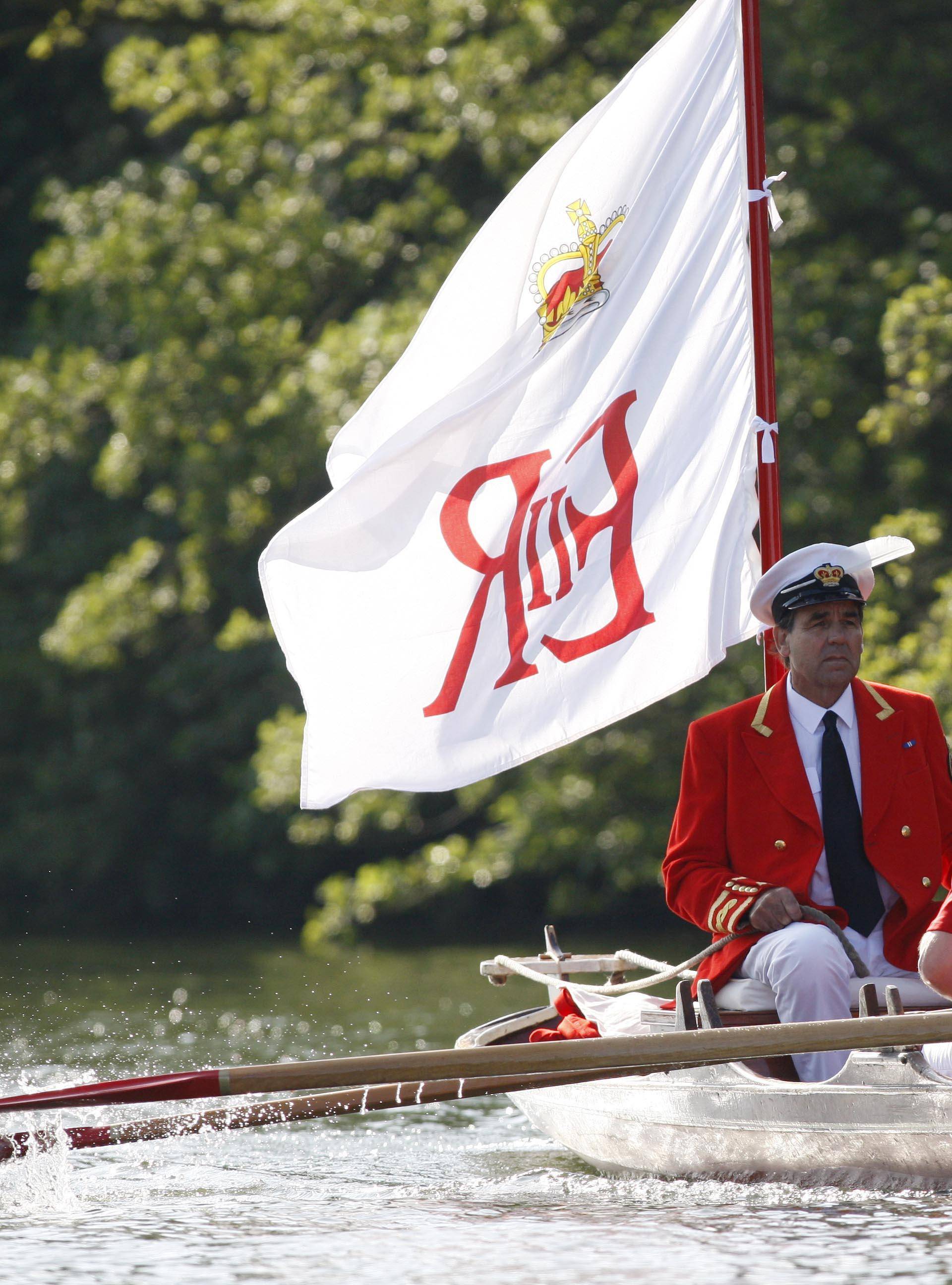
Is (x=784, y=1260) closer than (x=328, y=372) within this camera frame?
Yes

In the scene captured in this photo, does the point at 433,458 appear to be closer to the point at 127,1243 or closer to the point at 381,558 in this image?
the point at 381,558

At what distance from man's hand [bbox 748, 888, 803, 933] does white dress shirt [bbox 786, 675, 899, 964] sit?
18 cm

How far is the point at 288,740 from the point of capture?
14508mm

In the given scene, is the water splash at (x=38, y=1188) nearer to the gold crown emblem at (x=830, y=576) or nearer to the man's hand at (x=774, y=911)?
the man's hand at (x=774, y=911)

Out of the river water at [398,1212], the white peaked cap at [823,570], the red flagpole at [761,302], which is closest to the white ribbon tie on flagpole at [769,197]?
the red flagpole at [761,302]

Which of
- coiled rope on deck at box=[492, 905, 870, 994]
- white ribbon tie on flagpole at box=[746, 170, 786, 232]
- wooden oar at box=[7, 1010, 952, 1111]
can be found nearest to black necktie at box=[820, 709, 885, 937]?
coiled rope on deck at box=[492, 905, 870, 994]

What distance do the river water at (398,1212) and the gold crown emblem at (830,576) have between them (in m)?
1.57

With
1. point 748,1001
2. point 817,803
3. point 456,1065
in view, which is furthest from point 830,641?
point 456,1065

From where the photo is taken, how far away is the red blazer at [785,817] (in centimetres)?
520

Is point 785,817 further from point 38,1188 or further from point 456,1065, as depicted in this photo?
point 38,1188

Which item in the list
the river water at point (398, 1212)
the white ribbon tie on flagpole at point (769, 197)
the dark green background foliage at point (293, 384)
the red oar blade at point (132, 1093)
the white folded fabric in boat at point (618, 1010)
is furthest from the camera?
the dark green background foliage at point (293, 384)

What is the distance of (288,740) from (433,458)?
8554mm

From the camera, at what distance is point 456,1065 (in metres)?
4.60

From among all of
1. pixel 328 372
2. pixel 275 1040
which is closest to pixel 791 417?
pixel 328 372
